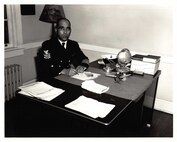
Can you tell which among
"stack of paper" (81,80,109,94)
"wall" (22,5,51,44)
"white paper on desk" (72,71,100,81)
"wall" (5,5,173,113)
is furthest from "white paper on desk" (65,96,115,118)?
"wall" (22,5,51,44)

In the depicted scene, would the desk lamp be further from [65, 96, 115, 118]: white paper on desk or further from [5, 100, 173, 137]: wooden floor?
[5, 100, 173, 137]: wooden floor

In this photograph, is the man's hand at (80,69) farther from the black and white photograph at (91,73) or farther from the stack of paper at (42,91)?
the stack of paper at (42,91)

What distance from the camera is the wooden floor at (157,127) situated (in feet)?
7.92

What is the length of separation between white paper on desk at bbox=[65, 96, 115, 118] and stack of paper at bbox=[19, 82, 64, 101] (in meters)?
0.18

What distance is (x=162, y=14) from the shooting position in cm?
272

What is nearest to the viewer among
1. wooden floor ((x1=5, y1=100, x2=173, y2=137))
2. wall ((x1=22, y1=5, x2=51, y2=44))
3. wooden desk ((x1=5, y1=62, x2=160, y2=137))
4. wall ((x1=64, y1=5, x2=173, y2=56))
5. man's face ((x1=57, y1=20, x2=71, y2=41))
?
wooden desk ((x1=5, y1=62, x2=160, y2=137))

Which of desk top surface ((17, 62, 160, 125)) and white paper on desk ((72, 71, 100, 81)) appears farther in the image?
white paper on desk ((72, 71, 100, 81))

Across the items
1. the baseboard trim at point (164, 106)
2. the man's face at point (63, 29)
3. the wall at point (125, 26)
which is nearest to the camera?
the man's face at point (63, 29)

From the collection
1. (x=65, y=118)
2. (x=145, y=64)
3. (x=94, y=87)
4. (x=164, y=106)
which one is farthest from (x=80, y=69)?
(x=164, y=106)

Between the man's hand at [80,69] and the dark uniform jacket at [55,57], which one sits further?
the dark uniform jacket at [55,57]

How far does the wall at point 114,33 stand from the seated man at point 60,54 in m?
0.78

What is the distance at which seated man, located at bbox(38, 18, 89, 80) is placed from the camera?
2268mm

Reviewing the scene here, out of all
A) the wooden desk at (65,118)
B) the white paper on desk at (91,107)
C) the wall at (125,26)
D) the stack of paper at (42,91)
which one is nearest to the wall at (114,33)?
the wall at (125,26)
